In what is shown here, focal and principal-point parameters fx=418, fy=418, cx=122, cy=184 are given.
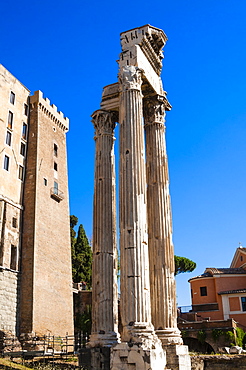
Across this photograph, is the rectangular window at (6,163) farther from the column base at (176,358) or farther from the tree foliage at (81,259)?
the column base at (176,358)

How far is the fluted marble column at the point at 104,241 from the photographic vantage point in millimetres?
14969

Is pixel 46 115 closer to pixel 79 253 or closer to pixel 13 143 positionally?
pixel 13 143

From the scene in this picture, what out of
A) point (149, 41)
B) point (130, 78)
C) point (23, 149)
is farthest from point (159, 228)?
point (23, 149)

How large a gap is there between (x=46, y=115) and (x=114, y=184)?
75.3ft

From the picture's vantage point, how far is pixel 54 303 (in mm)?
33062

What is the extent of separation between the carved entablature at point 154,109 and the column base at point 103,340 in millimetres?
8687

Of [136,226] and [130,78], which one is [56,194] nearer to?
[130,78]

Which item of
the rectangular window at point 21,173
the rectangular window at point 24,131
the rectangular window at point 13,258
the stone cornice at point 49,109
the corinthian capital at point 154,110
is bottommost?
the rectangular window at point 13,258

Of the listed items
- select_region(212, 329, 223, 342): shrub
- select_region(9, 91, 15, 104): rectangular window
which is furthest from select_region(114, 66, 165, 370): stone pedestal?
select_region(9, 91, 15, 104): rectangular window

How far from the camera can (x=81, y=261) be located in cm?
4497

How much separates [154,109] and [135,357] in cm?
1010

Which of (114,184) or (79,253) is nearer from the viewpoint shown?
(114,184)

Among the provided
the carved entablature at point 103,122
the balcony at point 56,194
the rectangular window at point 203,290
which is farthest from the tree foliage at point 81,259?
the carved entablature at point 103,122

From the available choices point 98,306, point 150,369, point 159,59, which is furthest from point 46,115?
point 150,369
